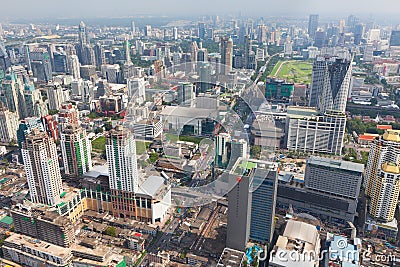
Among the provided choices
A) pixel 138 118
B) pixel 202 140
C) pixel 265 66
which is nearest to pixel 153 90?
pixel 138 118

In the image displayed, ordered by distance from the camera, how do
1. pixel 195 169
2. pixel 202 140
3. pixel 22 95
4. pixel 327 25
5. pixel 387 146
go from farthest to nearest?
pixel 327 25
pixel 22 95
pixel 387 146
pixel 195 169
pixel 202 140

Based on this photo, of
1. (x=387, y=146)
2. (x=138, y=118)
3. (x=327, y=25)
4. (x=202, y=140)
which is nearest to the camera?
(x=138, y=118)

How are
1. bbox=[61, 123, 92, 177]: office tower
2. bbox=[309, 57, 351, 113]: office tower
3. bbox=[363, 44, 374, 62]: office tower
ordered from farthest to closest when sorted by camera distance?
1. bbox=[363, 44, 374, 62]: office tower
2. bbox=[309, 57, 351, 113]: office tower
3. bbox=[61, 123, 92, 177]: office tower

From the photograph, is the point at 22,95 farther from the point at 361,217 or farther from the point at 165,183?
the point at 361,217

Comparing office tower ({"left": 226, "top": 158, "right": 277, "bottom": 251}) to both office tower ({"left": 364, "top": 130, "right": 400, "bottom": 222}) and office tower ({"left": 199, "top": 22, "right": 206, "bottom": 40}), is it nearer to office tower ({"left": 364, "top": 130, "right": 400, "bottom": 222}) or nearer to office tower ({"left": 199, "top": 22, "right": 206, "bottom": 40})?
office tower ({"left": 364, "top": 130, "right": 400, "bottom": 222})

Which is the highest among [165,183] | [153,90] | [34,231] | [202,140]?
[153,90]

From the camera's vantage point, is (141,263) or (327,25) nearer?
(141,263)

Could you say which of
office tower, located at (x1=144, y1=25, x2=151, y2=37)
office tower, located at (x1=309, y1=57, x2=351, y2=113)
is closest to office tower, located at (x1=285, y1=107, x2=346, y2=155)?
office tower, located at (x1=309, y1=57, x2=351, y2=113)

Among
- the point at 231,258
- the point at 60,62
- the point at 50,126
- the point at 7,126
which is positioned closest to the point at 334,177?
the point at 231,258
